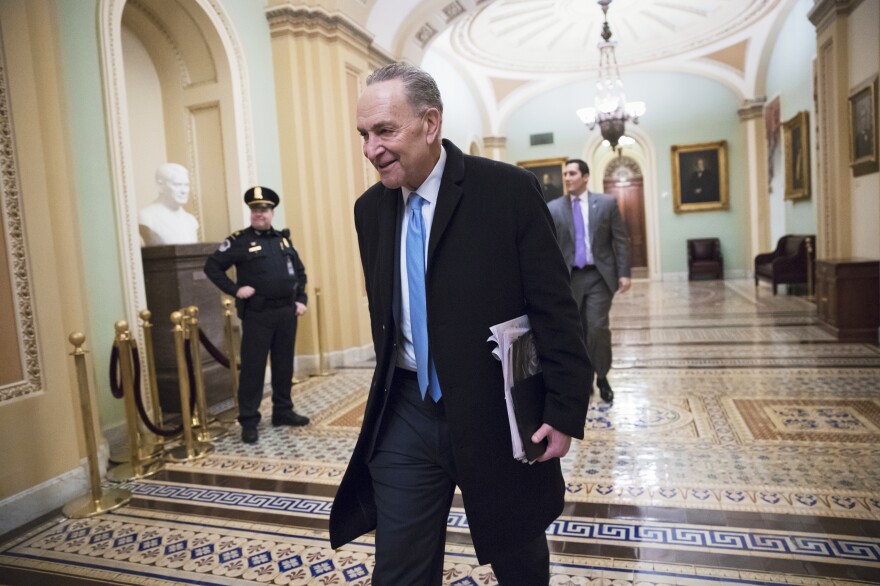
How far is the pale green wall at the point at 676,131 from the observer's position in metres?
13.9

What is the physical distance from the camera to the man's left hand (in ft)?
4.71

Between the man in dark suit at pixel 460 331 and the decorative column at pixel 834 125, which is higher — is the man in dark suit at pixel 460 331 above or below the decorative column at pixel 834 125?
below

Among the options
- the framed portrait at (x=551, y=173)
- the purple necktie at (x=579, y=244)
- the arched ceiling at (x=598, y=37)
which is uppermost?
the arched ceiling at (x=598, y=37)

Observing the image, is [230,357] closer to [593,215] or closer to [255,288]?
[255,288]

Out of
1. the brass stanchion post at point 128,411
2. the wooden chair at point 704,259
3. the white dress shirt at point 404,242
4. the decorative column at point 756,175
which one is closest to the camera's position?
the white dress shirt at point 404,242

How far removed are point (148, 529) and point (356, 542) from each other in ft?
3.57

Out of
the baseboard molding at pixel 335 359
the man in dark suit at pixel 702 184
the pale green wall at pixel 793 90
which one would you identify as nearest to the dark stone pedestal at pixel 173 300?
the baseboard molding at pixel 335 359

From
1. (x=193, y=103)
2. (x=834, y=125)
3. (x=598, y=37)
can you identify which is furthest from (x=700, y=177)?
(x=193, y=103)

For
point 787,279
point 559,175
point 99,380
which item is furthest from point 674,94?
point 99,380

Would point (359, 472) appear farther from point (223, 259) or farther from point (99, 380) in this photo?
point (99, 380)

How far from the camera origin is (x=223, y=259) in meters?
4.21

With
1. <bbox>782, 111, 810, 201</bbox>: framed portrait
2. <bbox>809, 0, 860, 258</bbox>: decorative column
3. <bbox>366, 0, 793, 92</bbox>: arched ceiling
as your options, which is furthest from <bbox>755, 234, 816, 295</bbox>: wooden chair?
<bbox>366, 0, 793, 92</bbox>: arched ceiling

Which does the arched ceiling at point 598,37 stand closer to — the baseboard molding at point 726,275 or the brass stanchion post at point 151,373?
the baseboard molding at point 726,275

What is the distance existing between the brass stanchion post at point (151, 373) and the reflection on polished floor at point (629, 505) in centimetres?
43
